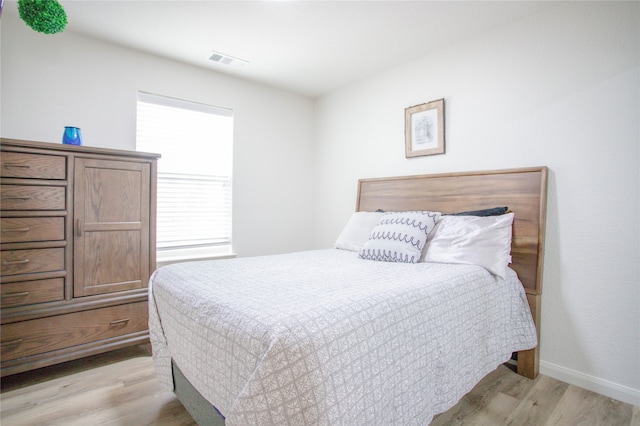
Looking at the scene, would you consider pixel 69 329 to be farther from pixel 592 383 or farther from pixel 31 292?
pixel 592 383

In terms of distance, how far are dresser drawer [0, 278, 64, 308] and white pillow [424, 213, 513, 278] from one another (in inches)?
94.9

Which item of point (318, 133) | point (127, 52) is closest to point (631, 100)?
point (318, 133)

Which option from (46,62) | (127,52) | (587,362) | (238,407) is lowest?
(587,362)

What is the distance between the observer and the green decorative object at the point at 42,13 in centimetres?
171

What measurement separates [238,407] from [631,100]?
2.53 meters

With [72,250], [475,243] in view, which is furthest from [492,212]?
[72,250]

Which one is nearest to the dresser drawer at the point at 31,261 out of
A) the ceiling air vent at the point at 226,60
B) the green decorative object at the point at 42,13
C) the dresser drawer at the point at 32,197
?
the dresser drawer at the point at 32,197

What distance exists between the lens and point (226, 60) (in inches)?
116

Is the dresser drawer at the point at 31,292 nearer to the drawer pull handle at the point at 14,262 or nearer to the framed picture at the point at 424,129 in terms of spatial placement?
the drawer pull handle at the point at 14,262

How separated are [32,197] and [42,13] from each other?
3.44ft

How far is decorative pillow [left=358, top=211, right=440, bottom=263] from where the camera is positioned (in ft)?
7.14

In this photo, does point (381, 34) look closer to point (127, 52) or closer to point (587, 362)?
point (127, 52)

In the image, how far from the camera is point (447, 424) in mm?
1617

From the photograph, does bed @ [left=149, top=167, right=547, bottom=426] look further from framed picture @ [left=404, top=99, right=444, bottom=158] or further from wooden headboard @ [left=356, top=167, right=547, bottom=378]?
framed picture @ [left=404, top=99, right=444, bottom=158]
